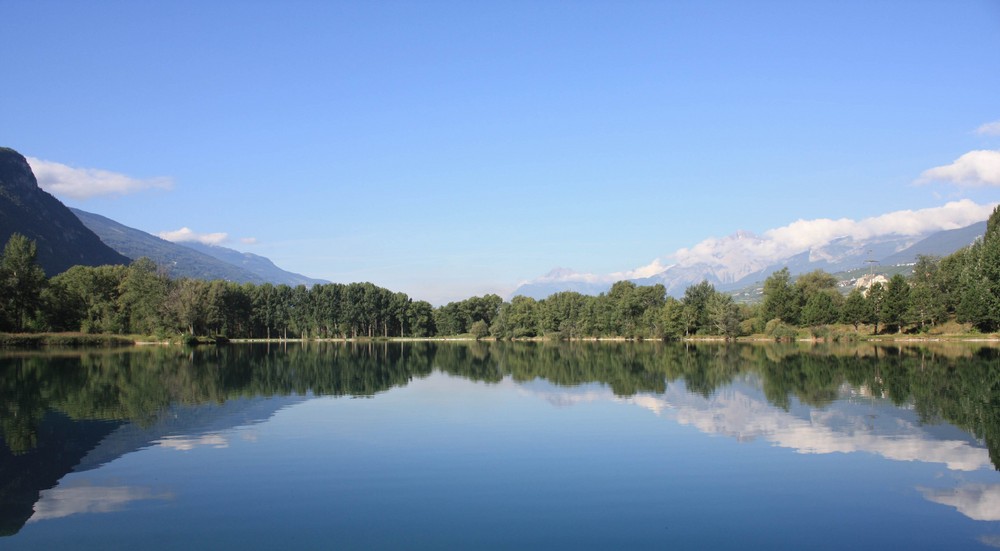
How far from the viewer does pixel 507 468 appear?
16.5 meters

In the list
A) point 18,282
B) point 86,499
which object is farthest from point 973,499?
point 18,282

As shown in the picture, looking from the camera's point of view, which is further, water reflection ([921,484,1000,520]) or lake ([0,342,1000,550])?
water reflection ([921,484,1000,520])

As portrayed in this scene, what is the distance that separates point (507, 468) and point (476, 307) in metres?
141

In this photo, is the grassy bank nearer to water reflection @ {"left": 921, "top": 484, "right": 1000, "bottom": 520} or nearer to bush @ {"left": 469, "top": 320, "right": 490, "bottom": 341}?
bush @ {"left": 469, "top": 320, "right": 490, "bottom": 341}

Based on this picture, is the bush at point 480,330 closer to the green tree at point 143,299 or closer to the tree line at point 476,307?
the tree line at point 476,307

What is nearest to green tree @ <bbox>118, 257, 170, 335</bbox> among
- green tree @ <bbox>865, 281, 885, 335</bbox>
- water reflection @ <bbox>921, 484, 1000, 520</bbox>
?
green tree @ <bbox>865, 281, 885, 335</bbox>

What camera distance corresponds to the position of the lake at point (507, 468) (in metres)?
11.6

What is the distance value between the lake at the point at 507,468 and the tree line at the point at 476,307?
215 ft

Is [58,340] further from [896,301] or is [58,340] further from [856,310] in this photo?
[896,301]

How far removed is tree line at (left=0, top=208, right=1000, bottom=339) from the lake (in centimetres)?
6546

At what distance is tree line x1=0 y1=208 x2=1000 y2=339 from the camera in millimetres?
88000

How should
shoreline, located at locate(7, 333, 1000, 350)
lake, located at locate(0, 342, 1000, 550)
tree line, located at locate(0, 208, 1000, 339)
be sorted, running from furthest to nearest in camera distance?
tree line, located at locate(0, 208, 1000, 339) → shoreline, located at locate(7, 333, 1000, 350) → lake, located at locate(0, 342, 1000, 550)

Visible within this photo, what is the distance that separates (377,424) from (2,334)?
8175 cm

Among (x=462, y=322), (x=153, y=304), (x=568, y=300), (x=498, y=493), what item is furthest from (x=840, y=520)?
(x=462, y=322)
